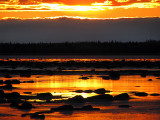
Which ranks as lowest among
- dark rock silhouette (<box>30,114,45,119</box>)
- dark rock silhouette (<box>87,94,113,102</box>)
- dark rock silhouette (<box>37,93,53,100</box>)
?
dark rock silhouette (<box>30,114,45,119</box>)

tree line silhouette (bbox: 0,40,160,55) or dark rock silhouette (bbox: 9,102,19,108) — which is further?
tree line silhouette (bbox: 0,40,160,55)

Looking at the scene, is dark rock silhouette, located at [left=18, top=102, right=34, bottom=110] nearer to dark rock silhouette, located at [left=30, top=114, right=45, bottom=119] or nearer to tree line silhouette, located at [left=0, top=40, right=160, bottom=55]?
dark rock silhouette, located at [left=30, top=114, right=45, bottom=119]

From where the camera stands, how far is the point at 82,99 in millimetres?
25656

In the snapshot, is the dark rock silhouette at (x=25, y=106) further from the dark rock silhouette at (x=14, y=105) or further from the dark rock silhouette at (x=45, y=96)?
the dark rock silhouette at (x=45, y=96)

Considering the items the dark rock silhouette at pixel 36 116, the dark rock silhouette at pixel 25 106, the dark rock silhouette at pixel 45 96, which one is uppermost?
the dark rock silhouette at pixel 45 96

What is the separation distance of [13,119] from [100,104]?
5634 mm

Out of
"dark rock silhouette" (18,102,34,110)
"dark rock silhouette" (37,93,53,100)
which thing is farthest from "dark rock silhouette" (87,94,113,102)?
"dark rock silhouette" (18,102,34,110)

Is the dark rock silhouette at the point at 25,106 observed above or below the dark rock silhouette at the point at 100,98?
below

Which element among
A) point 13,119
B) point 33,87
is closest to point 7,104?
point 13,119

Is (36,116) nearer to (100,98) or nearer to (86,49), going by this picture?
(100,98)

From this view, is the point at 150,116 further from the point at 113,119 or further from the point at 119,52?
the point at 119,52

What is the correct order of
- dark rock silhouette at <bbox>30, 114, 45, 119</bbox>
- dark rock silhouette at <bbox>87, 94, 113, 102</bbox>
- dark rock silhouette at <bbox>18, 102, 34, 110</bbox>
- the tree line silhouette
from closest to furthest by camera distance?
1. dark rock silhouette at <bbox>30, 114, 45, 119</bbox>
2. dark rock silhouette at <bbox>18, 102, 34, 110</bbox>
3. dark rock silhouette at <bbox>87, 94, 113, 102</bbox>
4. the tree line silhouette

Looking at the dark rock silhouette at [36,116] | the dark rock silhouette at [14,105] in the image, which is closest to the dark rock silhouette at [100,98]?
the dark rock silhouette at [14,105]

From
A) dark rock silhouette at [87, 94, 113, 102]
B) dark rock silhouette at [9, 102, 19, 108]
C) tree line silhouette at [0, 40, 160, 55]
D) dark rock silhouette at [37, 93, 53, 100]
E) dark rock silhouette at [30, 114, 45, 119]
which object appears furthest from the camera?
tree line silhouette at [0, 40, 160, 55]
